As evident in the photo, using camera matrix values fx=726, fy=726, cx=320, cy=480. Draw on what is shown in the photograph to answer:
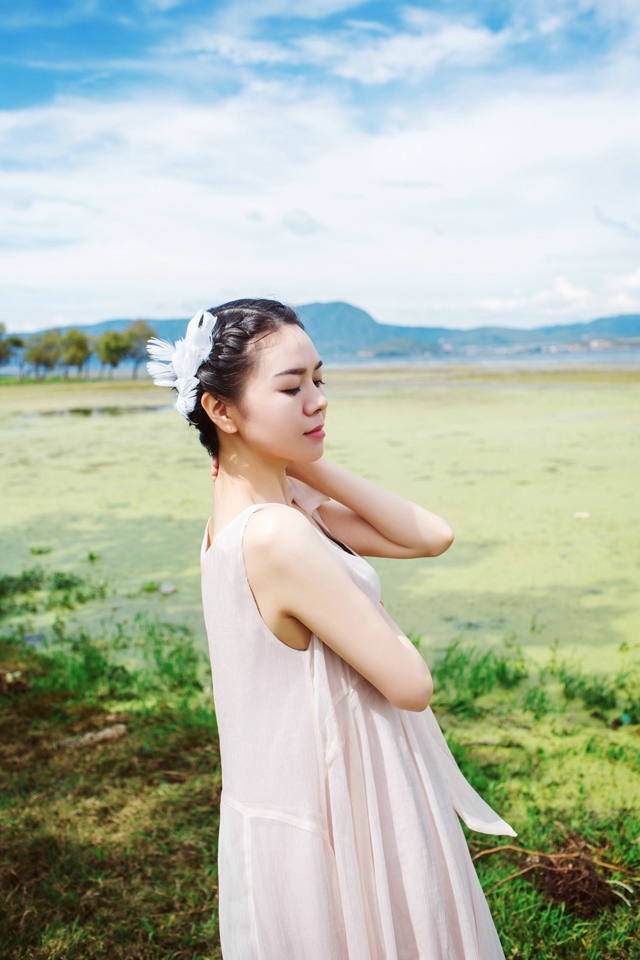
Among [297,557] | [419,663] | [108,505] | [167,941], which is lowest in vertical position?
[167,941]

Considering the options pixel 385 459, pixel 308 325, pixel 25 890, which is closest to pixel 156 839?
pixel 25 890

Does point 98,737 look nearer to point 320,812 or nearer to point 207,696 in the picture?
point 207,696

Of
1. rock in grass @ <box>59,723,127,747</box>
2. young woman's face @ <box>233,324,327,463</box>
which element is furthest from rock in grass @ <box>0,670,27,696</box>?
young woman's face @ <box>233,324,327,463</box>

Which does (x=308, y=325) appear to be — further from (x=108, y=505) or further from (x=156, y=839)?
(x=108, y=505)

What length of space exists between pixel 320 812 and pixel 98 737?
73.8 inches

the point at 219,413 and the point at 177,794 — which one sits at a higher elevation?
the point at 219,413

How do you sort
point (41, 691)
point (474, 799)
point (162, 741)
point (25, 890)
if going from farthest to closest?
point (41, 691), point (162, 741), point (25, 890), point (474, 799)

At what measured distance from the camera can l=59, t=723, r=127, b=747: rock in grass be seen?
102 inches

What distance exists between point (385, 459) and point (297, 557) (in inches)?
270

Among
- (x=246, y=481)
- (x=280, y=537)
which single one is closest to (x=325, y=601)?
(x=280, y=537)

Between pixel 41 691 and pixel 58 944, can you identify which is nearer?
pixel 58 944

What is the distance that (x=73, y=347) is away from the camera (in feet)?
144

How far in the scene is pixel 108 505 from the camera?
616 cm

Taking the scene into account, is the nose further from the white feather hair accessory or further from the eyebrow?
the white feather hair accessory
